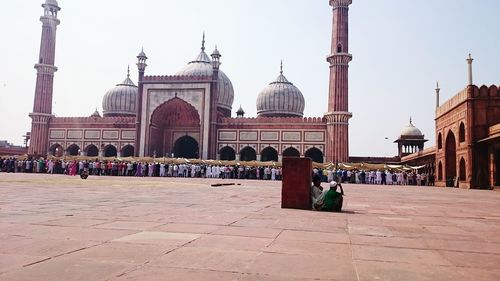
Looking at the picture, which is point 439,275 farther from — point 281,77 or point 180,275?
point 281,77

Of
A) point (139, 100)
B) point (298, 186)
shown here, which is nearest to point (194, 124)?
point (139, 100)

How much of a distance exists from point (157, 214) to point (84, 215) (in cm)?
83

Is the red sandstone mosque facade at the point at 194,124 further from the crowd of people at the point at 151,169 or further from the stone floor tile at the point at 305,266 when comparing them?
the stone floor tile at the point at 305,266

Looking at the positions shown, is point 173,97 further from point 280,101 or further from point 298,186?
point 298,186

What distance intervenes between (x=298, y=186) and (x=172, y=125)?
30.3 m

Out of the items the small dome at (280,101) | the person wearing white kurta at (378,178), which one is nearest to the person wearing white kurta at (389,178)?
the person wearing white kurta at (378,178)

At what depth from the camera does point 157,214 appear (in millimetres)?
5422

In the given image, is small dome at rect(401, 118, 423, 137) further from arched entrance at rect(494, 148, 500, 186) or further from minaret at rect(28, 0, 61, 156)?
minaret at rect(28, 0, 61, 156)

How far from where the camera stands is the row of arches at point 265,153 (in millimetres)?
33562

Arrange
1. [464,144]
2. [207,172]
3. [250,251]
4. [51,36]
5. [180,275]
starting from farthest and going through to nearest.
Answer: [51,36]
[207,172]
[464,144]
[250,251]
[180,275]

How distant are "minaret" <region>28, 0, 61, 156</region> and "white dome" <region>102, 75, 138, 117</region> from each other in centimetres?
589

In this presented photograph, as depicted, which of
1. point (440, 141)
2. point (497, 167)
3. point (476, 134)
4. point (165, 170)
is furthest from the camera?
point (165, 170)

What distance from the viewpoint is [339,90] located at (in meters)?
32.2

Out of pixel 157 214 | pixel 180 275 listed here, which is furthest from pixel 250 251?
pixel 157 214
